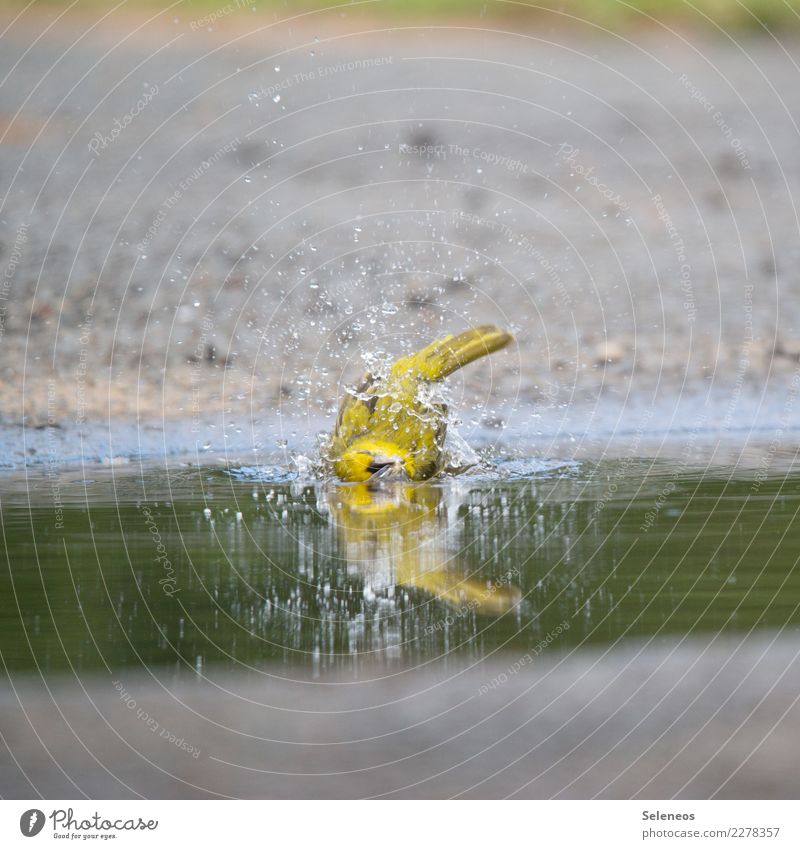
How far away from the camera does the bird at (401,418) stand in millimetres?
6160

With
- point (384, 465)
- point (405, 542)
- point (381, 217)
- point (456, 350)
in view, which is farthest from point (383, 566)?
point (381, 217)

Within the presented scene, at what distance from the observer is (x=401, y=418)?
6.24 m

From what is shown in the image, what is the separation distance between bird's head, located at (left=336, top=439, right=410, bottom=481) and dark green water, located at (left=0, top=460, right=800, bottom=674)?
0.32 ft

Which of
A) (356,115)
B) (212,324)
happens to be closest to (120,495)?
(212,324)

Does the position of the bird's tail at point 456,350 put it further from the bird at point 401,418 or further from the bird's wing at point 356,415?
the bird's wing at point 356,415

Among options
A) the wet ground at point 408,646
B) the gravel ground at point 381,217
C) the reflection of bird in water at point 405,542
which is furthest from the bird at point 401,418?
the gravel ground at point 381,217

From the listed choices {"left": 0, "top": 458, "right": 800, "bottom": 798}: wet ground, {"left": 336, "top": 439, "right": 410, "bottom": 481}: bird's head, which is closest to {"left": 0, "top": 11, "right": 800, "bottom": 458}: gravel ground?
{"left": 336, "top": 439, "right": 410, "bottom": 481}: bird's head

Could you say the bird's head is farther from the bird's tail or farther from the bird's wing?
the bird's tail

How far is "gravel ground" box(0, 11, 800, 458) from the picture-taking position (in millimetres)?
8367

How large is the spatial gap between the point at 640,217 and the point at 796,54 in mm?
4903

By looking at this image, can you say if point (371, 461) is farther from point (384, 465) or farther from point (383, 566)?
point (383, 566)

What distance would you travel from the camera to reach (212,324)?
9.12 metres

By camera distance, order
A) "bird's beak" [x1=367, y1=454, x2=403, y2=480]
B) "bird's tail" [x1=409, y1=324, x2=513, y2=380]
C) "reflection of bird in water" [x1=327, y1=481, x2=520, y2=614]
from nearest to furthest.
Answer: "reflection of bird in water" [x1=327, y1=481, x2=520, y2=614]
"bird's beak" [x1=367, y1=454, x2=403, y2=480]
"bird's tail" [x1=409, y1=324, x2=513, y2=380]

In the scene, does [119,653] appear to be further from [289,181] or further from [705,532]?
[289,181]
